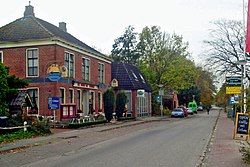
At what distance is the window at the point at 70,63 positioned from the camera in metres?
37.2

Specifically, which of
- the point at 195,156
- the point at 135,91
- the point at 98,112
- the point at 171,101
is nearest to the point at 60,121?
the point at 98,112

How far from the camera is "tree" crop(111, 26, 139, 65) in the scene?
87.8 m

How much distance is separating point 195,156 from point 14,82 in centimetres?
1634

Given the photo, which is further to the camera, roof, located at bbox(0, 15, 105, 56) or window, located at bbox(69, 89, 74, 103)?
window, located at bbox(69, 89, 74, 103)

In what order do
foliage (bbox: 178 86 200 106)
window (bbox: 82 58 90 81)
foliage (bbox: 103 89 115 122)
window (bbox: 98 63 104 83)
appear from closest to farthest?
foliage (bbox: 103 89 115 122)
window (bbox: 82 58 90 81)
window (bbox: 98 63 104 83)
foliage (bbox: 178 86 200 106)

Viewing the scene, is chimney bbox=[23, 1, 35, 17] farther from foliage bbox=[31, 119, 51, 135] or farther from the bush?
the bush

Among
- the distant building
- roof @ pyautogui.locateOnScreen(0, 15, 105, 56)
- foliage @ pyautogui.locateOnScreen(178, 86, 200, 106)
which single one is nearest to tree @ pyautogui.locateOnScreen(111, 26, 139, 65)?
foliage @ pyautogui.locateOnScreen(178, 86, 200, 106)

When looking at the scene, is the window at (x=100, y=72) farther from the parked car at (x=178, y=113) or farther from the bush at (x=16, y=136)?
the bush at (x=16, y=136)

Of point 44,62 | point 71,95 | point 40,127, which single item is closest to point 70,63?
point 71,95

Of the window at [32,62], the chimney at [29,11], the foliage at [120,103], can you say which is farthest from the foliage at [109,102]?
the chimney at [29,11]

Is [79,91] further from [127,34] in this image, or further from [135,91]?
[127,34]

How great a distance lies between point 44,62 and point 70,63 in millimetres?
3062

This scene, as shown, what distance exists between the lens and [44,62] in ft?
117

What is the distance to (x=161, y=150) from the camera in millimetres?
17375
